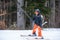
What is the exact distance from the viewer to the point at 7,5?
43.1ft

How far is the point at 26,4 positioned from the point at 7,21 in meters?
1.50

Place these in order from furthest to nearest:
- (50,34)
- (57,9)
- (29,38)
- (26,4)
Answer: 1. (57,9)
2. (26,4)
3. (50,34)
4. (29,38)

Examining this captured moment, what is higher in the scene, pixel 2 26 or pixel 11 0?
pixel 11 0

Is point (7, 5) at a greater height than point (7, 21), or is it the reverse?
point (7, 5)

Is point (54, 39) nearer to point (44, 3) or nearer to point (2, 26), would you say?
point (2, 26)

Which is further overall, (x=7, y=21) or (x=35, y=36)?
(x=7, y=21)

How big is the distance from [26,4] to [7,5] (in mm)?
1361

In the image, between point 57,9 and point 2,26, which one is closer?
point 2,26

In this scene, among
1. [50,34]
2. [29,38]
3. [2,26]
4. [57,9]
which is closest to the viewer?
[29,38]

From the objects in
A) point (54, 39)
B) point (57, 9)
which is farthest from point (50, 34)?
point (57, 9)

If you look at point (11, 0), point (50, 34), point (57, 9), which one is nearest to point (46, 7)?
point (57, 9)

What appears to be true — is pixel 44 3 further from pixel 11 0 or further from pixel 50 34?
pixel 50 34

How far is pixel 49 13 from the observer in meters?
12.4

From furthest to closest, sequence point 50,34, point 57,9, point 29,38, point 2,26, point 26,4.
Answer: point 57,9 < point 26,4 < point 2,26 < point 50,34 < point 29,38
